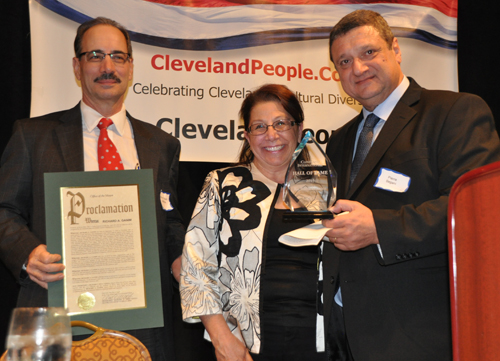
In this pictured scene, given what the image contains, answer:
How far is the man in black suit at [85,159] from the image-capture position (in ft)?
7.20

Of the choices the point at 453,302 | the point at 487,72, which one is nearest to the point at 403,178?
the point at 453,302

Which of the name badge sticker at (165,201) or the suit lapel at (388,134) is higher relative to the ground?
the suit lapel at (388,134)

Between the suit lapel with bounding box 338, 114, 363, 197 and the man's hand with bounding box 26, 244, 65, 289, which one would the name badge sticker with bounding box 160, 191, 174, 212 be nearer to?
the man's hand with bounding box 26, 244, 65, 289

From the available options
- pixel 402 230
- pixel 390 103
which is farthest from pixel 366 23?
pixel 402 230

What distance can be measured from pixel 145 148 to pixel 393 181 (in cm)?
132

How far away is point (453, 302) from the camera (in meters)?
0.73

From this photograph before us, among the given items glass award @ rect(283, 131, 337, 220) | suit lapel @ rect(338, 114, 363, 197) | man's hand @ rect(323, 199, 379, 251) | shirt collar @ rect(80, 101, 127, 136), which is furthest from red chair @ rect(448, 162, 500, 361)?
shirt collar @ rect(80, 101, 127, 136)

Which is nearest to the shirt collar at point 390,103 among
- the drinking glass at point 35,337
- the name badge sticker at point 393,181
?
the name badge sticker at point 393,181

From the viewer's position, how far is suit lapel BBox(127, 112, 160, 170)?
2498 millimetres

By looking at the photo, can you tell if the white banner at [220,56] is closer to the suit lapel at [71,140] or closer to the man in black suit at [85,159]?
the man in black suit at [85,159]

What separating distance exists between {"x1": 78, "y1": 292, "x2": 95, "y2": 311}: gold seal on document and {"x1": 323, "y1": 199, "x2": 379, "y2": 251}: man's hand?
1097mm

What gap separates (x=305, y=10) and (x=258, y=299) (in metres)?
2.22

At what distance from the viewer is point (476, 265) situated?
27.8 inches

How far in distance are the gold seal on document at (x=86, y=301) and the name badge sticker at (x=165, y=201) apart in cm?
58
